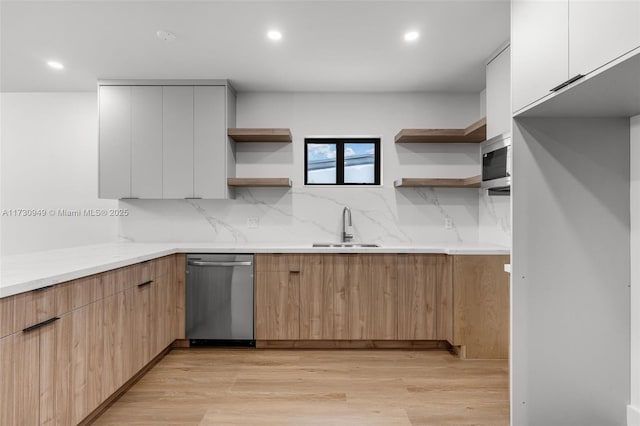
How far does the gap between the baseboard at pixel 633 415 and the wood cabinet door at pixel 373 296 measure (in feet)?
5.30

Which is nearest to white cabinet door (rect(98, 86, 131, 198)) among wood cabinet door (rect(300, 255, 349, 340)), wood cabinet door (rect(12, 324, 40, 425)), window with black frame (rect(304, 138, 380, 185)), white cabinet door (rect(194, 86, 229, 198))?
white cabinet door (rect(194, 86, 229, 198))

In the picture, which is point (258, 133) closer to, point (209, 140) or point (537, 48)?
point (209, 140)

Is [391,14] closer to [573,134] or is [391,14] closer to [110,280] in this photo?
[573,134]

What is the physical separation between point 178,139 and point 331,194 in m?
1.51

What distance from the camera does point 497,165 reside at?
8.23 ft

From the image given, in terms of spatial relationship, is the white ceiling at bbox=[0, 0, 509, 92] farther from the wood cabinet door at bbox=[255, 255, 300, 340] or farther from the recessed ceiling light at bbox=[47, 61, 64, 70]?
the wood cabinet door at bbox=[255, 255, 300, 340]

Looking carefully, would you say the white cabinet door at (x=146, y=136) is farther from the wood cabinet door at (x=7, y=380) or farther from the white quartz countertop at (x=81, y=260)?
the wood cabinet door at (x=7, y=380)

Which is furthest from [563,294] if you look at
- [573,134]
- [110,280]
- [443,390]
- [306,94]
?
[306,94]

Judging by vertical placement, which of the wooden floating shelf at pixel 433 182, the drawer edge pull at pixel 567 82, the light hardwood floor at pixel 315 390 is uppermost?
the drawer edge pull at pixel 567 82

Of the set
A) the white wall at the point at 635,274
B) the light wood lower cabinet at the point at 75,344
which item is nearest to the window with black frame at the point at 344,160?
the light wood lower cabinet at the point at 75,344

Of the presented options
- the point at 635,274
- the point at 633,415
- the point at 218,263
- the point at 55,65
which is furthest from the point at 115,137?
the point at 633,415

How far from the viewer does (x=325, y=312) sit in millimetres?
3229

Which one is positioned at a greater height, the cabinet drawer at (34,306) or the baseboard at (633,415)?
the cabinet drawer at (34,306)

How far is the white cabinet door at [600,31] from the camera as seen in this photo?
1.17 metres
